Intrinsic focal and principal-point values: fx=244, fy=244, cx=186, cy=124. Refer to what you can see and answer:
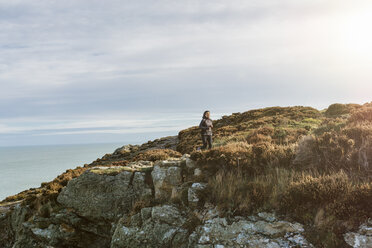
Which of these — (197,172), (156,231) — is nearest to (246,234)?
(156,231)

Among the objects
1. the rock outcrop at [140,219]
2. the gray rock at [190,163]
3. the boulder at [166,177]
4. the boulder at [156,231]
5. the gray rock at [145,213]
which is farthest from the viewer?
the gray rock at [190,163]

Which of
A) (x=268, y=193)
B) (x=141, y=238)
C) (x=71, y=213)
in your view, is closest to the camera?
(x=268, y=193)

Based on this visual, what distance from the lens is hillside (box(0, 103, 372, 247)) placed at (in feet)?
19.8

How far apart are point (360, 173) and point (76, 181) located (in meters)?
10.9

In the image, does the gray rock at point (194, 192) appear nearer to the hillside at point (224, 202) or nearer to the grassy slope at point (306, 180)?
the hillside at point (224, 202)

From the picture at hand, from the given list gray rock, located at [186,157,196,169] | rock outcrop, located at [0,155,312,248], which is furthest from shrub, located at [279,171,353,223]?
gray rock, located at [186,157,196,169]

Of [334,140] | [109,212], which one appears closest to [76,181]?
[109,212]

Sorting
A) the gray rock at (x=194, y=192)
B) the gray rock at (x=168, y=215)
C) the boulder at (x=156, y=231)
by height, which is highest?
the gray rock at (x=194, y=192)

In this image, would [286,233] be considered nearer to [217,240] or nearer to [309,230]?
[309,230]

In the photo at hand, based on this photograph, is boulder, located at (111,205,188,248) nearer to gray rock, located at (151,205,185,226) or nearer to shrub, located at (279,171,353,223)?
gray rock, located at (151,205,185,226)

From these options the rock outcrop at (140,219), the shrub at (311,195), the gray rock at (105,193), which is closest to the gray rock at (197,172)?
the rock outcrop at (140,219)

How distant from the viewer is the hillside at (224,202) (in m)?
6.02

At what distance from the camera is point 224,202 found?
7477 mm

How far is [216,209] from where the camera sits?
7.41 m
